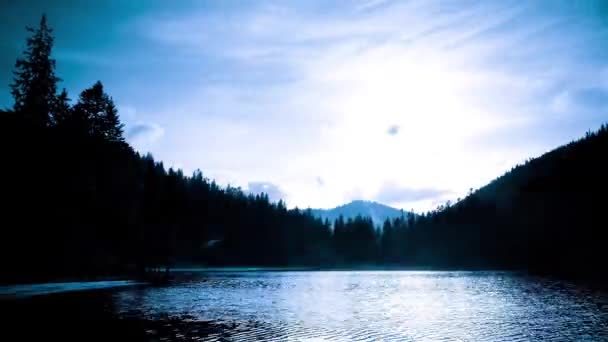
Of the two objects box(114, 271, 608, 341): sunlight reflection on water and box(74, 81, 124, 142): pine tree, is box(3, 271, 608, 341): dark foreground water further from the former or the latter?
box(74, 81, 124, 142): pine tree

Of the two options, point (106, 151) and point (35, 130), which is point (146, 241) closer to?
point (106, 151)

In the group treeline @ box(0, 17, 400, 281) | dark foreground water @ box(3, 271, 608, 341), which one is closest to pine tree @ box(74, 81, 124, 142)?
treeline @ box(0, 17, 400, 281)

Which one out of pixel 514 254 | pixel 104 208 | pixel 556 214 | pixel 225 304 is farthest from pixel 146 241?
pixel 556 214

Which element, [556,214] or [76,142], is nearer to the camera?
[76,142]

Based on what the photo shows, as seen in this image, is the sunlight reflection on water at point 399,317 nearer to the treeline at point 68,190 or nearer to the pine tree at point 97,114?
the treeline at point 68,190

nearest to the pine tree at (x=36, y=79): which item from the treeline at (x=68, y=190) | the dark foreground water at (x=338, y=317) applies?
the treeline at (x=68, y=190)

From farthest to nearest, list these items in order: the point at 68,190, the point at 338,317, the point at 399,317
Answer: the point at 68,190, the point at 399,317, the point at 338,317

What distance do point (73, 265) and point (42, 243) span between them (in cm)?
721

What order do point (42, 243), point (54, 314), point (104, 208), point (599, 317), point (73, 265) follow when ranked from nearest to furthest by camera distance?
point (54, 314), point (599, 317), point (42, 243), point (73, 265), point (104, 208)

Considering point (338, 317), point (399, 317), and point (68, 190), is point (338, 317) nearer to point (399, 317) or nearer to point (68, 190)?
point (399, 317)

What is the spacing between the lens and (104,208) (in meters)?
79.3

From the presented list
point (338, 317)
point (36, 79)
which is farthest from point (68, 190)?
point (338, 317)

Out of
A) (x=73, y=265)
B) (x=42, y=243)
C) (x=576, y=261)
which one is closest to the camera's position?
(x=42, y=243)

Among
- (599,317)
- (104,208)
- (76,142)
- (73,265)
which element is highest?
(76,142)
